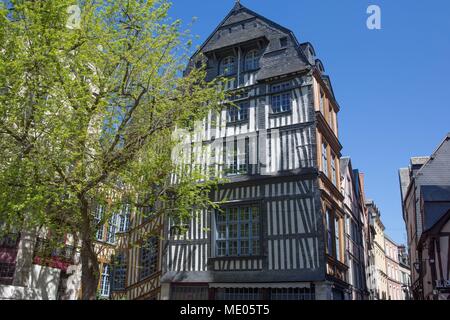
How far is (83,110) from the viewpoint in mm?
8883

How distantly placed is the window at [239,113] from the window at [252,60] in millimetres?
1662

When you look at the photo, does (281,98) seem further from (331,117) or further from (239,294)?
(239,294)

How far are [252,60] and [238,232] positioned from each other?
24.0 ft

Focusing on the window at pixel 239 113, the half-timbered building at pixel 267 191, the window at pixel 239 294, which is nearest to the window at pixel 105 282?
the half-timbered building at pixel 267 191

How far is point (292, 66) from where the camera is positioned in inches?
618

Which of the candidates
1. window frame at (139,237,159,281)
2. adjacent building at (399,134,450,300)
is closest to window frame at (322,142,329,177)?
adjacent building at (399,134,450,300)

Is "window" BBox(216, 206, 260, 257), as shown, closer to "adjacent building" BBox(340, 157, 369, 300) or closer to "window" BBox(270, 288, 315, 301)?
"window" BBox(270, 288, 315, 301)

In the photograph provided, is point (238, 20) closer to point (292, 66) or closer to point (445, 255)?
point (292, 66)

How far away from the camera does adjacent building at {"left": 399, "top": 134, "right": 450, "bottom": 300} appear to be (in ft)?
50.6

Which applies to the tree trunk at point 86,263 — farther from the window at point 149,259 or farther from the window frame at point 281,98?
the window frame at point 281,98

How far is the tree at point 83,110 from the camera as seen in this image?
8742 mm
